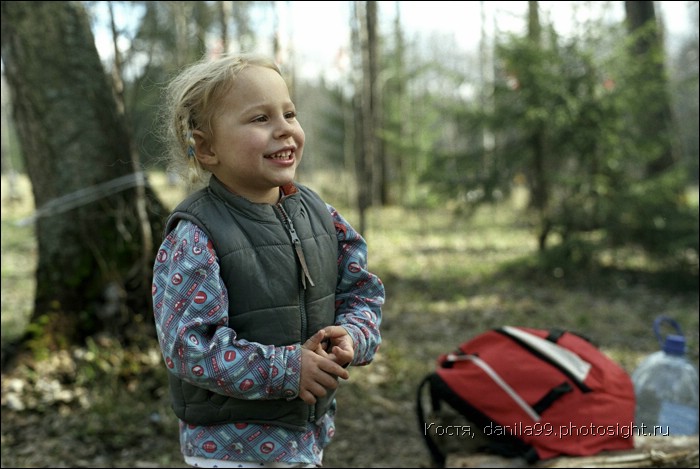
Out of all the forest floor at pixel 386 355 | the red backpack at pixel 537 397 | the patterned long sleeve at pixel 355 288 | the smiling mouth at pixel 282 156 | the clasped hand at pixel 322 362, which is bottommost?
the forest floor at pixel 386 355

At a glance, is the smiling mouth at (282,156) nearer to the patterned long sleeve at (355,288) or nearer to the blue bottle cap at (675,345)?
the patterned long sleeve at (355,288)

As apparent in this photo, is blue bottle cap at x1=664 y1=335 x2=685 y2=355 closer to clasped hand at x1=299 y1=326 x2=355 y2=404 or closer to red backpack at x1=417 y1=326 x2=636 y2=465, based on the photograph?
red backpack at x1=417 y1=326 x2=636 y2=465

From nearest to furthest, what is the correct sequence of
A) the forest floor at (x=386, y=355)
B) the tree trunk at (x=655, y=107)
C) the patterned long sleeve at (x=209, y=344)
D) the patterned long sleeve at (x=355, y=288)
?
the patterned long sleeve at (x=209, y=344) → the patterned long sleeve at (x=355, y=288) → the forest floor at (x=386, y=355) → the tree trunk at (x=655, y=107)

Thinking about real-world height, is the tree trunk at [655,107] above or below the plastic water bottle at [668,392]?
above

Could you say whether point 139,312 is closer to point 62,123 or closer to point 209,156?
point 62,123

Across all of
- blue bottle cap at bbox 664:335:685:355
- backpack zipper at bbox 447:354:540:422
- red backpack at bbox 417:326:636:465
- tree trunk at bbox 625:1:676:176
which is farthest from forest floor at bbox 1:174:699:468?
tree trunk at bbox 625:1:676:176

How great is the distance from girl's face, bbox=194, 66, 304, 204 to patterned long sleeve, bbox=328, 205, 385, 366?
1.05ft

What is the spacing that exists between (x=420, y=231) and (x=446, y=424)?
956 cm

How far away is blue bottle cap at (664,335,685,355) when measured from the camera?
328 cm

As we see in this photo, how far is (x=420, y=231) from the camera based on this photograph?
1291cm

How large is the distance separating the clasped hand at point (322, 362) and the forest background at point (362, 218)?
30.3 inches

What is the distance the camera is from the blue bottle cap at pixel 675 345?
3281 mm

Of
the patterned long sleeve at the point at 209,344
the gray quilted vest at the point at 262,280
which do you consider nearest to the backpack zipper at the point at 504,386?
the gray quilted vest at the point at 262,280

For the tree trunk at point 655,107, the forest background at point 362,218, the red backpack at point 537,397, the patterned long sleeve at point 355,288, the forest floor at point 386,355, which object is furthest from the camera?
the tree trunk at point 655,107
